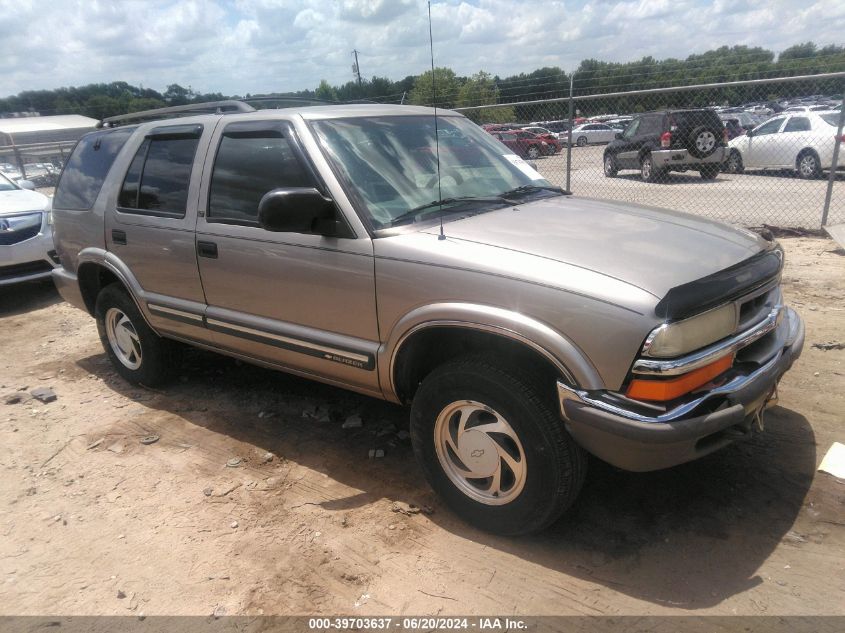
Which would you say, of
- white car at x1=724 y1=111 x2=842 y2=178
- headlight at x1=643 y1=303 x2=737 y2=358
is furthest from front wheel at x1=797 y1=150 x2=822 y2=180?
headlight at x1=643 y1=303 x2=737 y2=358

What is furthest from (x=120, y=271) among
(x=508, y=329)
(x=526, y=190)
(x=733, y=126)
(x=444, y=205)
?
(x=733, y=126)

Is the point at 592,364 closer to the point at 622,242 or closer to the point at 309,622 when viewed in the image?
the point at 622,242

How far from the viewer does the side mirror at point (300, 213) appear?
9.36ft

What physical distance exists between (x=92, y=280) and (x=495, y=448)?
376cm

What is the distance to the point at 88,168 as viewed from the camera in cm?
476

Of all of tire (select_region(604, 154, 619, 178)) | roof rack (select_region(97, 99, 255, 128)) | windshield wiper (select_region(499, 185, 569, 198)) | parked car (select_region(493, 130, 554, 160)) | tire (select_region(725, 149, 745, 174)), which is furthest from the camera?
tire (select_region(604, 154, 619, 178))

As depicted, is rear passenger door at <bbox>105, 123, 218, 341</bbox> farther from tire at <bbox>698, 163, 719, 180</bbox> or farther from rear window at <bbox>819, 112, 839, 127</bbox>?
rear window at <bbox>819, 112, 839, 127</bbox>

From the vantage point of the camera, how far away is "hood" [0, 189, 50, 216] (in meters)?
7.79

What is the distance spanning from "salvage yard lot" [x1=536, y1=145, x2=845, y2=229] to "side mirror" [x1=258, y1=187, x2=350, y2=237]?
21.7 ft

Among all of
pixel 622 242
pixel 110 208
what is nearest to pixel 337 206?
pixel 622 242

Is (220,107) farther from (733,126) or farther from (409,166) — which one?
(733,126)

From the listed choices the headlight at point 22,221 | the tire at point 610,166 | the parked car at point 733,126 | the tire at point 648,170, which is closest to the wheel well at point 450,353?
the headlight at point 22,221

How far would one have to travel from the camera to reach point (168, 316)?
13.6ft

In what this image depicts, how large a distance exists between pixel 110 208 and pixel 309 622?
330 centimetres
